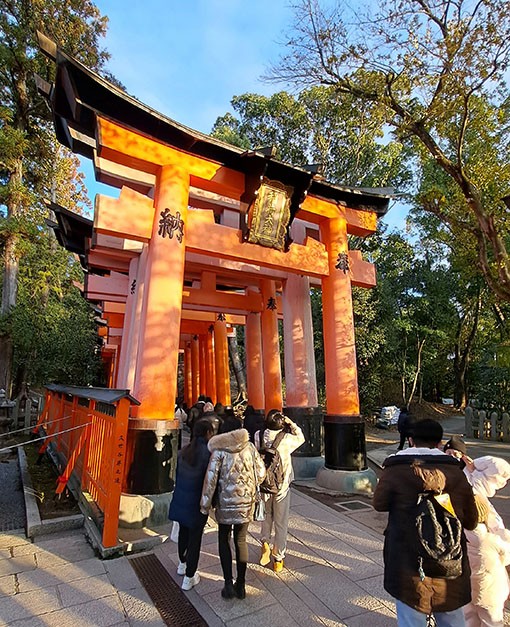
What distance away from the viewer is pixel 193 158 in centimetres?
638

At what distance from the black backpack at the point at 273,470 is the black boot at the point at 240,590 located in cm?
78

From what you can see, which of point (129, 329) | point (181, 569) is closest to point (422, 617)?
point (181, 569)

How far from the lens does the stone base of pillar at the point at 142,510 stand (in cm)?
474

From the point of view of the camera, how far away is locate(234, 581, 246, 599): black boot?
10.6ft

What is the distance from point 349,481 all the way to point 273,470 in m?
3.78

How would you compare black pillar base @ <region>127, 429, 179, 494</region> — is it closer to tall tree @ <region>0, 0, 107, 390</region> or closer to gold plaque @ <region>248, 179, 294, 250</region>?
gold plaque @ <region>248, 179, 294, 250</region>

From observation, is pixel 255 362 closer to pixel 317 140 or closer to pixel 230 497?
pixel 230 497

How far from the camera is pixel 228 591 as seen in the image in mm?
3238

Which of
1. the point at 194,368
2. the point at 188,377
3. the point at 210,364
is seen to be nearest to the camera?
the point at 210,364

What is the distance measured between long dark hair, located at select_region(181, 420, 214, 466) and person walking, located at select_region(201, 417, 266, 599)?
21 centimetres

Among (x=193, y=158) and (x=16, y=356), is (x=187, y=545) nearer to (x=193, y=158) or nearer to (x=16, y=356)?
(x=193, y=158)

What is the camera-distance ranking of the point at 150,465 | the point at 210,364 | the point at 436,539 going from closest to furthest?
the point at 436,539 → the point at 150,465 → the point at 210,364

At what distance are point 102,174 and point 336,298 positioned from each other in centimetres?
491

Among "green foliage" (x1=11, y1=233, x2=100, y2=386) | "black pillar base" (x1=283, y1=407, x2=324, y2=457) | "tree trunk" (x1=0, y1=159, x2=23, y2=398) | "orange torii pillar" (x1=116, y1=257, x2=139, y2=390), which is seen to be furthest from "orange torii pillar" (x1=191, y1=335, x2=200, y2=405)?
"black pillar base" (x1=283, y1=407, x2=324, y2=457)
